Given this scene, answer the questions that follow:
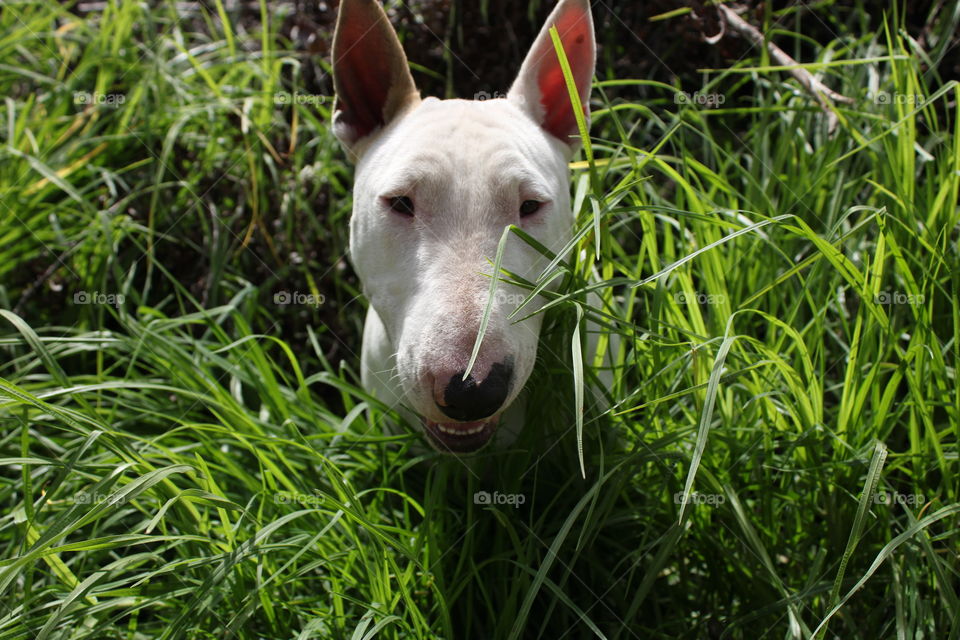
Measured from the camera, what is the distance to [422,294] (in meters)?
Result: 2.25

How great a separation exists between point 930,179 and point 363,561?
239 centimetres

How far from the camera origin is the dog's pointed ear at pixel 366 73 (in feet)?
8.72

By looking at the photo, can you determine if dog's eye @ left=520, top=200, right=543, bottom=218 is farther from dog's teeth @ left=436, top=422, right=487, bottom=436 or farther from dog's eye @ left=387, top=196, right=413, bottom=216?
dog's teeth @ left=436, top=422, right=487, bottom=436

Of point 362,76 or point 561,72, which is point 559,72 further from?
point 362,76

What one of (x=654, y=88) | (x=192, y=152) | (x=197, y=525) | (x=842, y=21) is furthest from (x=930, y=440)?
(x=192, y=152)

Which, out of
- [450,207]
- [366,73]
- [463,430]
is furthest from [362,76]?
[463,430]

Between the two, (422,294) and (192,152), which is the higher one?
(192,152)

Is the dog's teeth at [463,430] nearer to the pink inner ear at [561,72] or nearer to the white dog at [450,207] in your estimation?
the white dog at [450,207]

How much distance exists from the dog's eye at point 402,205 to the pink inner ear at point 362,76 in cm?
59

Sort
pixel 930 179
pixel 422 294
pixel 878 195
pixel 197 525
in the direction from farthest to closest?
1. pixel 878 195
2. pixel 930 179
3. pixel 197 525
4. pixel 422 294

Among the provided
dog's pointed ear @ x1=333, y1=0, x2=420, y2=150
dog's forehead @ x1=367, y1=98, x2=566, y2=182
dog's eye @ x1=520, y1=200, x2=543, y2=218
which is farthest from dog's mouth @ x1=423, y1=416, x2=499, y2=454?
dog's pointed ear @ x1=333, y1=0, x2=420, y2=150

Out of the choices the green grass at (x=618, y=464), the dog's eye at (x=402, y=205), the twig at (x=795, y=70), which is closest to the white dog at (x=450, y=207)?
the dog's eye at (x=402, y=205)

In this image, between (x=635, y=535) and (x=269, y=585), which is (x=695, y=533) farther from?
(x=269, y=585)

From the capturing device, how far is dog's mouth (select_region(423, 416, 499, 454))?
2340 mm
